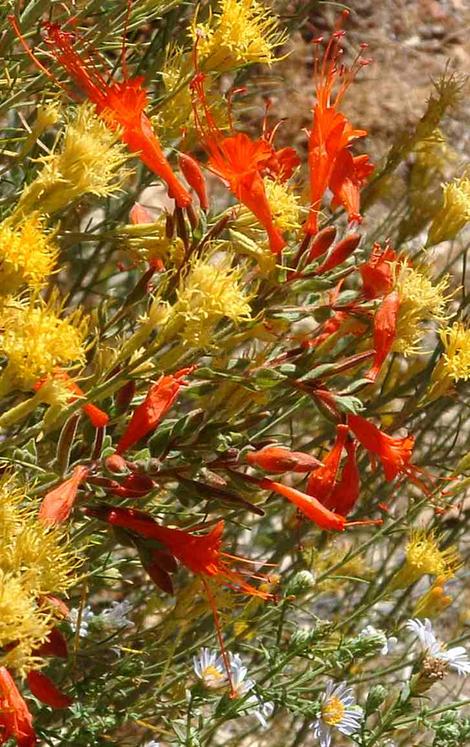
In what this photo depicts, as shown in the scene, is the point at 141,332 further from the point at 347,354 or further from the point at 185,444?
the point at 347,354

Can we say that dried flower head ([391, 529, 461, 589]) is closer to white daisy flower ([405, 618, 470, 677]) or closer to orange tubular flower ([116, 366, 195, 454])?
white daisy flower ([405, 618, 470, 677])

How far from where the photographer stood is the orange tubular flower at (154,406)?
138 centimetres

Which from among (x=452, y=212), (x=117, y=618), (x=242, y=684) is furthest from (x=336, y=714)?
(x=452, y=212)

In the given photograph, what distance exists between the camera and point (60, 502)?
1313 mm

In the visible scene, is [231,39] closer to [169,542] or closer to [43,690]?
[169,542]

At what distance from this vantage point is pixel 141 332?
1337 millimetres

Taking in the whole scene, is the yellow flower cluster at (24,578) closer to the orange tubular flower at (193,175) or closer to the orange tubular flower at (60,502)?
the orange tubular flower at (60,502)

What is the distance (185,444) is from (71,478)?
177mm

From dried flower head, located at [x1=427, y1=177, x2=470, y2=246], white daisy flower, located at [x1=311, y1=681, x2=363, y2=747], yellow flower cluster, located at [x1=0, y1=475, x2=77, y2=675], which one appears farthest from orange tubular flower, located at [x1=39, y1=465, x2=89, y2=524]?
dried flower head, located at [x1=427, y1=177, x2=470, y2=246]

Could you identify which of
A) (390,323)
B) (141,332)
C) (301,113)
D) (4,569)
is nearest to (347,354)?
(390,323)

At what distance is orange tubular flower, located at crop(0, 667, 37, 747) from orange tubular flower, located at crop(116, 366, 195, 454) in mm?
328

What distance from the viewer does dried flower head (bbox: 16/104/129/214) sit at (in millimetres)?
1351

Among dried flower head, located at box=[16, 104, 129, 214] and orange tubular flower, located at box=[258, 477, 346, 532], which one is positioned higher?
dried flower head, located at box=[16, 104, 129, 214]

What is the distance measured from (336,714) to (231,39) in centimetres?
114
